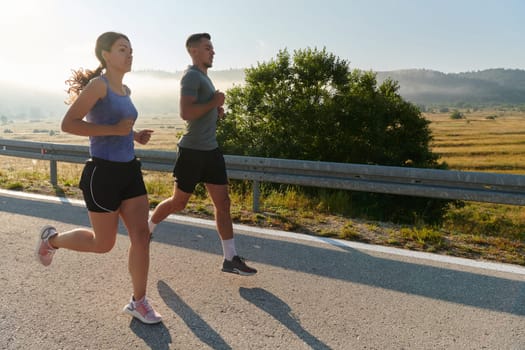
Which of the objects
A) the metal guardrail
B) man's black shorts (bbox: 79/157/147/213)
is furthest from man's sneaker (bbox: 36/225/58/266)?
the metal guardrail

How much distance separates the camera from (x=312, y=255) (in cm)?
443

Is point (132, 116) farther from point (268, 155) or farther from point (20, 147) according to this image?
point (268, 155)

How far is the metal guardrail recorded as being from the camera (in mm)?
4992

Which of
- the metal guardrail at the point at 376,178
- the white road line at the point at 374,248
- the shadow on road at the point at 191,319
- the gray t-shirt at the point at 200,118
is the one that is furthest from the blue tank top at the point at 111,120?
the metal guardrail at the point at 376,178

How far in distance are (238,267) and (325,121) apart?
703 centimetres

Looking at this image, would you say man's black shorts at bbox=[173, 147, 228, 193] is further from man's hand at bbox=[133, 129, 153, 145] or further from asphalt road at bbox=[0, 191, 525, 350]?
asphalt road at bbox=[0, 191, 525, 350]

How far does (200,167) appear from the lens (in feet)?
13.1

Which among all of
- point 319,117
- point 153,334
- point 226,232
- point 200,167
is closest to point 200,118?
point 200,167

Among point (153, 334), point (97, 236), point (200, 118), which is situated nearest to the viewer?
point (153, 334)

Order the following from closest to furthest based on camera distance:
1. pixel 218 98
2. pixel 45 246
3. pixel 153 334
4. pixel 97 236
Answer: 1. pixel 153 334
2. pixel 97 236
3. pixel 45 246
4. pixel 218 98

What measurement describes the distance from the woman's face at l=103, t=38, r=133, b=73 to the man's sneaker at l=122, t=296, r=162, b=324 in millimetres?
1485

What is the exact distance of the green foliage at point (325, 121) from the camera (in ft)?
34.2

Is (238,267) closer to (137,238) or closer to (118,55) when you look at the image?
(137,238)

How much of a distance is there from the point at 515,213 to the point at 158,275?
67.4 ft
